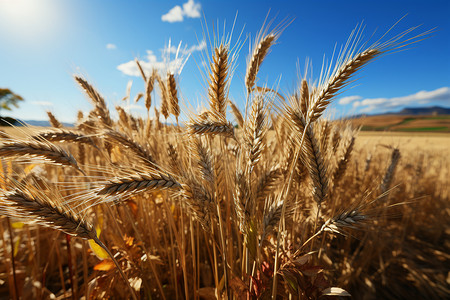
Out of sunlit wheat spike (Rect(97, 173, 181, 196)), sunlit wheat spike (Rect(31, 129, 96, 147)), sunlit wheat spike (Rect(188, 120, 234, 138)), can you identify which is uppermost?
sunlit wheat spike (Rect(31, 129, 96, 147))

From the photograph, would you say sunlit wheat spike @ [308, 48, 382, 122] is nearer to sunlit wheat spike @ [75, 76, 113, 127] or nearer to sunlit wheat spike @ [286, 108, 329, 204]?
sunlit wheat spike @ [286, 108, 329, 204]

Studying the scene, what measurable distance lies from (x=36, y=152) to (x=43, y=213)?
0.39m

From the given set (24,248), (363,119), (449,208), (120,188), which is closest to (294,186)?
(120,188)

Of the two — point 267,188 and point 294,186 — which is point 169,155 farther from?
point 294,186

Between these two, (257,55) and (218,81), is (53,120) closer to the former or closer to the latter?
(218,81)

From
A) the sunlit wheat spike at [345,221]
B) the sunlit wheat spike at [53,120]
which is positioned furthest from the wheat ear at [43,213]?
the sunlit wheat spike at [53,120]

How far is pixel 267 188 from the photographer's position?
1.31m

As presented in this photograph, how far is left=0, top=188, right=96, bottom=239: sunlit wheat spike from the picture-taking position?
78 cm

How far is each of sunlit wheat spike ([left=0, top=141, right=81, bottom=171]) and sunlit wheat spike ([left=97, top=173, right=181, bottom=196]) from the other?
20.9 inches

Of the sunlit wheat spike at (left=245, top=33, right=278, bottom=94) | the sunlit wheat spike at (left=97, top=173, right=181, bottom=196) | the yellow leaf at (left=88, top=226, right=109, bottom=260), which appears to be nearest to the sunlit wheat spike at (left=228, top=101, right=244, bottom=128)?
the sunlit wheat spike at (left=245, top=33, right=278, bottom=94)

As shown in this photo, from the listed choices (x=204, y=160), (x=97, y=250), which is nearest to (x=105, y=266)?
(x=97, y=250)

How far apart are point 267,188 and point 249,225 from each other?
0.37 meters

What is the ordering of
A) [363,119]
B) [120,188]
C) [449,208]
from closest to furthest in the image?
[120,188], [363,119], [449,208]

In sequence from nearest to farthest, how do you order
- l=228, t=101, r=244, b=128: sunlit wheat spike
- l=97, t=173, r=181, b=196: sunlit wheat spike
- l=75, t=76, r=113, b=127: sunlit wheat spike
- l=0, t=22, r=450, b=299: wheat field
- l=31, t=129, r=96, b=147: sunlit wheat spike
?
l=97, t=173, r=181, b=196: sunlit wheat spike, l=0, t=22, r=450, b=299: wheat field, l=31, t=129, r=96, b=147: sunlit wheat spike, l=75, t=76, r=113, b=127: sunlit wheat spike, l=228, t=101, r=244, b=128: sunlit wheat spike
